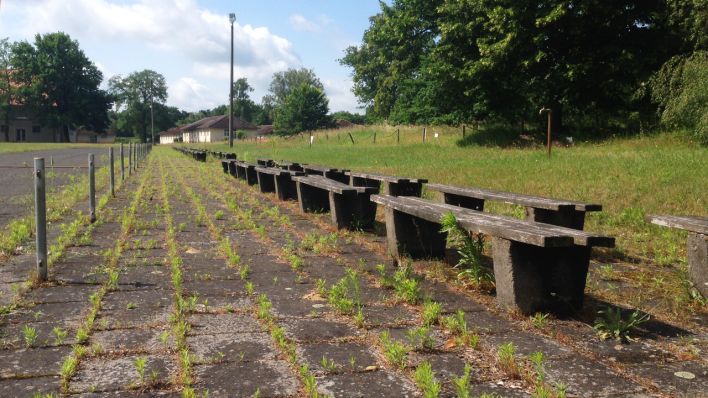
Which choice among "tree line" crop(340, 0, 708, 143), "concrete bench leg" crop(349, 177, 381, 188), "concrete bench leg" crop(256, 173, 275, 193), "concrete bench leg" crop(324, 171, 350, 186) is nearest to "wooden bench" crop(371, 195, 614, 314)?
"concrete bench leg" crop(349, 177, 381, 188)

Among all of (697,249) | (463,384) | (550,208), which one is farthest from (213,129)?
(463,384)

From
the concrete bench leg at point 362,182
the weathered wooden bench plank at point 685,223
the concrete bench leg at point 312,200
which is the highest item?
the weathered wooden bench plank at point 685,223

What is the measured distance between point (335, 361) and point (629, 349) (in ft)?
4.85

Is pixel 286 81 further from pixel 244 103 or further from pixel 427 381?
pixel 427 381

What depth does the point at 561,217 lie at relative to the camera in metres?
5.39

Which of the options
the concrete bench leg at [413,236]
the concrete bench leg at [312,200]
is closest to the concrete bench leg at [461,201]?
the concrete bench leg at [413,236]

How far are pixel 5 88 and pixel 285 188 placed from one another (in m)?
83.7

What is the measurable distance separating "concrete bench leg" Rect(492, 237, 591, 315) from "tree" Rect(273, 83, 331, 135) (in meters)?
75.7

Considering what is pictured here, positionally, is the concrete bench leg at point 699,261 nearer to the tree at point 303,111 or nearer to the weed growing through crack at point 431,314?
the weed growing through crack at point 431,314

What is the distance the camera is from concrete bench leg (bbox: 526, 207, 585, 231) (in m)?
5.39

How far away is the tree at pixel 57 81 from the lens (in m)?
78.9

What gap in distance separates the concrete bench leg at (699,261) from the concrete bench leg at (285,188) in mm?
7282

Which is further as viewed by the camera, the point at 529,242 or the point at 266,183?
the point at 266,183

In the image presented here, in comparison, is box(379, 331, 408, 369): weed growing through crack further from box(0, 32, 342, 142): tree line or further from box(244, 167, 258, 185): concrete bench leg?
box(0, 32, 342, 142): tree line
